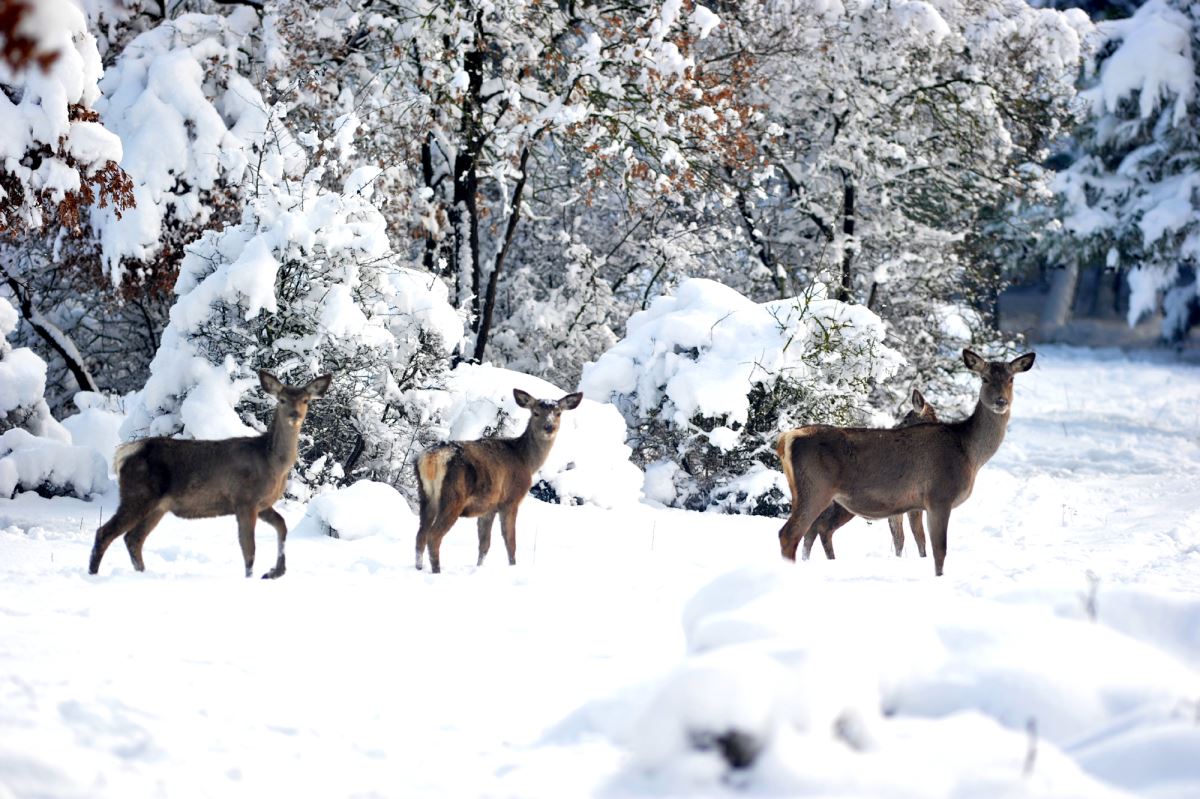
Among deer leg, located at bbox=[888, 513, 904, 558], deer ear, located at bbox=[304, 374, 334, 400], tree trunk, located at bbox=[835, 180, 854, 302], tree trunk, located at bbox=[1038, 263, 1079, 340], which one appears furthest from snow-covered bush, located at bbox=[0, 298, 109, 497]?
tree trunk, located at bbox=[1038, 263, 1079, 340]

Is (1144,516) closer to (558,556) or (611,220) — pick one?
(558,556)

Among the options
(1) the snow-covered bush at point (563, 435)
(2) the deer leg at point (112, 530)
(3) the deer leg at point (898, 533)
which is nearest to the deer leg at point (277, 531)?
(2) the deer leg at point (112, 530)

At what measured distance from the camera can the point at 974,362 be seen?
9953 mm

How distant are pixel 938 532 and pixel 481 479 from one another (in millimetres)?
3253

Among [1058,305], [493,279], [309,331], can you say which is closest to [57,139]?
[309,331]

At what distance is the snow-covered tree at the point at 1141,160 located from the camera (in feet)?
102

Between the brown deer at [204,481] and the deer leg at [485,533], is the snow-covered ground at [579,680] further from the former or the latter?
the deer leg at [485,533]

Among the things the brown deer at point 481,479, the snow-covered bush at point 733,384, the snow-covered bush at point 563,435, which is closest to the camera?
the brown deer at point 481,479

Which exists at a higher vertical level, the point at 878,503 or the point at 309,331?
the point at 309,331

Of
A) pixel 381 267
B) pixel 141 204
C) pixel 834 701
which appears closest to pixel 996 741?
pixel 834 701

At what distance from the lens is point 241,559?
9203 millimetres

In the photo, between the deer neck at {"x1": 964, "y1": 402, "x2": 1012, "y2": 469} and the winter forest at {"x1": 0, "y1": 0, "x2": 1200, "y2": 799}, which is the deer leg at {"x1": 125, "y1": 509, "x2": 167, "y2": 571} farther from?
the deer neck at {"x1": 964, "y1": 402, "x2": 1012, "y2": 469}

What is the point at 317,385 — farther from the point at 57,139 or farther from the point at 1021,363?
the point at 1021,363

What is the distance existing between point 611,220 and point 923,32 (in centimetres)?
527
